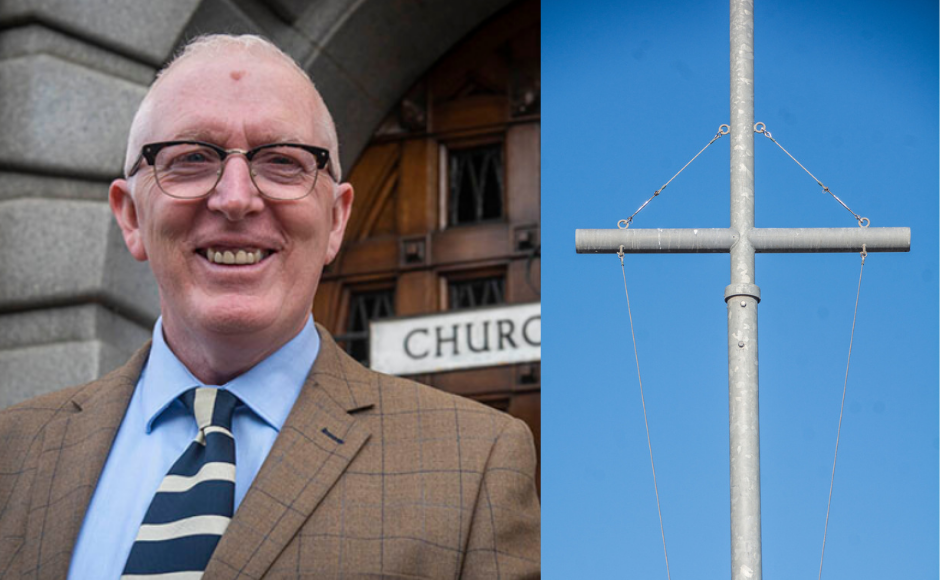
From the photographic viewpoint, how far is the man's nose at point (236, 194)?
2.71 meters

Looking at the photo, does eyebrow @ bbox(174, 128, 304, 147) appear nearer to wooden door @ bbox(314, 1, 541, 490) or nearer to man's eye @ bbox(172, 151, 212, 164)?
man's eye @ bbox(172, 151, 212, 164)

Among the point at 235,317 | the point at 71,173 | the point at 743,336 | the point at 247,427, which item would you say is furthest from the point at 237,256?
the point at 71,173

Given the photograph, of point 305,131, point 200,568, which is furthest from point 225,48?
point 200,568

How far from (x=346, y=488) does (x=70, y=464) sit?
0.55 meters

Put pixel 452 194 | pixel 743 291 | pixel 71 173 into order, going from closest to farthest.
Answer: pixel 743 291 < pixel 71 173 < pixel 452 194

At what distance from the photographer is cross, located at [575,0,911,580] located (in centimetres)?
303

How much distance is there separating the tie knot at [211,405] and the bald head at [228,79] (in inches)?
19.3

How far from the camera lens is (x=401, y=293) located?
5.67 meters

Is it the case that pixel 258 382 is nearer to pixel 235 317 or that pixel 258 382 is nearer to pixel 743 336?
pixel 235 317

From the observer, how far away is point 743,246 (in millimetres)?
3254

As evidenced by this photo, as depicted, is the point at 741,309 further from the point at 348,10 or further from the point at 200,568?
the point at 348,10

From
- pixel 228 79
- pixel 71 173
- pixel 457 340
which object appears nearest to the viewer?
pixel 228 79

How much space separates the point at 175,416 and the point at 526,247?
2801 mm

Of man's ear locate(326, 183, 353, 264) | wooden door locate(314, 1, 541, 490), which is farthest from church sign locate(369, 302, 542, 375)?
man's ear locate(326, 183, 353, 264)
